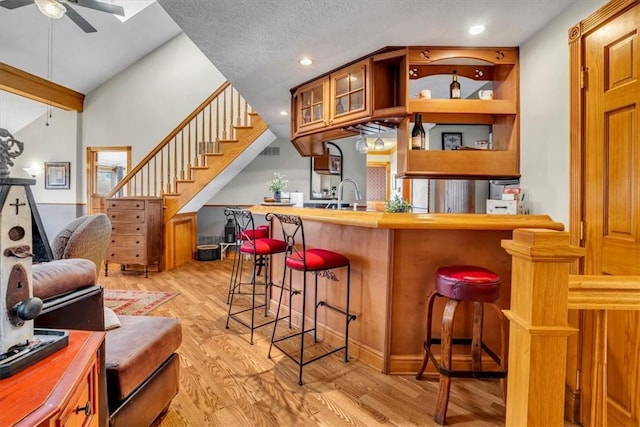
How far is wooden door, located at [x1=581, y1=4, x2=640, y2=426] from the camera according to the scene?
55.2 inches

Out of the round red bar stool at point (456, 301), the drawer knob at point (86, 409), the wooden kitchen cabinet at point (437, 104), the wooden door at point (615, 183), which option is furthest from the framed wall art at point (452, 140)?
the drawer knob at point (86, 409)

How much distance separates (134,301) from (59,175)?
183 inches

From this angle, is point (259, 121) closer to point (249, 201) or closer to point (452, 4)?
point (249, 201)

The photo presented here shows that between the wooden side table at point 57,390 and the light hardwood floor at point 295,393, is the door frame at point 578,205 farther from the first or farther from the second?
the wooden side table at point 57,390

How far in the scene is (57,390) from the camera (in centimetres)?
62

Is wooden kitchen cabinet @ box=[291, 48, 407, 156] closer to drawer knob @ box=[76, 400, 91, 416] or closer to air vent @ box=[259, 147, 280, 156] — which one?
drawer knob @ box=[76, 400, 91, 416]

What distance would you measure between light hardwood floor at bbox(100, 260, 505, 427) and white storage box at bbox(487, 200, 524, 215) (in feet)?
3.70

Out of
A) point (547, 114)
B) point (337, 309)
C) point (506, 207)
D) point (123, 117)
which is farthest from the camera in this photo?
point (123, 117)

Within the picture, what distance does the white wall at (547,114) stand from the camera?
1.83 m

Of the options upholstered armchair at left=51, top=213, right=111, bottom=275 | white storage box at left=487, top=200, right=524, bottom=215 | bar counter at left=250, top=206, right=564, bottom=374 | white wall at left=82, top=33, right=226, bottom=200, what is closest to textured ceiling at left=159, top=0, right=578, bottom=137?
white storage box at left=487, top=200, right=524, bottom=215

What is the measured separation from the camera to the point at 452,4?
1894 mm

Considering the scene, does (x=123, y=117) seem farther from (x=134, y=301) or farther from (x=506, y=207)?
(x=506, y=207)

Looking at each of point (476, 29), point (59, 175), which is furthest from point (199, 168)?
point (476, 29)

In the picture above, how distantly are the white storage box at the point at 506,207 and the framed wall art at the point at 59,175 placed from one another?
754 centimetres
